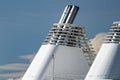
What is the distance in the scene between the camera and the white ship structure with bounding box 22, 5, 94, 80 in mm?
119375

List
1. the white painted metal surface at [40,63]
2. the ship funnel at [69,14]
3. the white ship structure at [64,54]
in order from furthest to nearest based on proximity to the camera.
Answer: the ship funnel at [69,14] < the white ship structure at [64,54] < the white painted metal surface at [40,63]

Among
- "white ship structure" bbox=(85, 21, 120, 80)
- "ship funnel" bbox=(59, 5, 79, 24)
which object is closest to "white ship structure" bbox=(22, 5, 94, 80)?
"ship funnel" bbox=(59, 5, 79, 24)

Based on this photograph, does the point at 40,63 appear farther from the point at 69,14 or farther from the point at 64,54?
the point at 69,14

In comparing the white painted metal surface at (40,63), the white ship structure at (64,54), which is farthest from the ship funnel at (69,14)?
the white painted metal surface at (40,63)

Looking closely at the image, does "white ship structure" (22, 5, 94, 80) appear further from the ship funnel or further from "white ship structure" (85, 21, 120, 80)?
"white ship structure" (85, 21, 120, 80)

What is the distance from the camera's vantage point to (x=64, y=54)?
399ft

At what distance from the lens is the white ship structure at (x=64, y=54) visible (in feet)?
392

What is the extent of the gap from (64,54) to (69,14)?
723 centimetres

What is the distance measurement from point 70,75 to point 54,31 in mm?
8112

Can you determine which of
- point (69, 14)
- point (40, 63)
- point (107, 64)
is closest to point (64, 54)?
point (40, 63)

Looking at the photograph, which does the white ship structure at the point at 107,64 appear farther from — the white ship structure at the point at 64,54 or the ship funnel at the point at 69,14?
the ship funnel at the point at 69,14

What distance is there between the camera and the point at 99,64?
10931 cm

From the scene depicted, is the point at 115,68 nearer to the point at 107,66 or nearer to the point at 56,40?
the point at 107,66

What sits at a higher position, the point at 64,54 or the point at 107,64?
the point at 64,54
